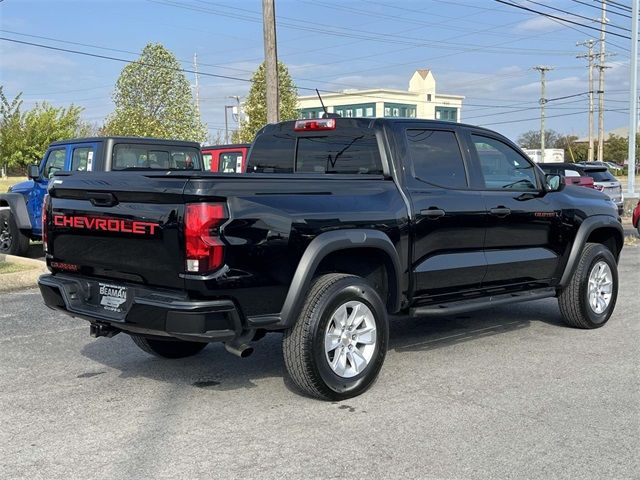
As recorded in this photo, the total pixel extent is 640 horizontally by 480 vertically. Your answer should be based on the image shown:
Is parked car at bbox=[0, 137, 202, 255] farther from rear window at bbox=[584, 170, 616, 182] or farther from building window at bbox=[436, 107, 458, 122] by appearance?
building window at bbox=[436, 107, 458, 122]

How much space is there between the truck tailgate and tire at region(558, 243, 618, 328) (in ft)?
13.5

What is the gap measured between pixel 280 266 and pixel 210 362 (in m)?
1.70

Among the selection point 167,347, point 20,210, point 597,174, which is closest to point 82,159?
point 20,210

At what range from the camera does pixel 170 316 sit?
4156 mm

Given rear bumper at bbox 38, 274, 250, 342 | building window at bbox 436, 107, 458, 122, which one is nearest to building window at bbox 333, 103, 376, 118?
building window at bbox 436, 107, 458, 122

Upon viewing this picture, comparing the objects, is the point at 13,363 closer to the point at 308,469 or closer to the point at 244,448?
the point at 244,448

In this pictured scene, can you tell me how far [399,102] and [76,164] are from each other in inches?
3270

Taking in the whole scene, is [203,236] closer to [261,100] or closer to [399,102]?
[261,100]

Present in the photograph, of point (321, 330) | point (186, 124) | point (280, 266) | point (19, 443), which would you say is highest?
point (186, 124)

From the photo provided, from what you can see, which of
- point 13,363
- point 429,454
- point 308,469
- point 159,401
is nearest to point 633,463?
point 429,454

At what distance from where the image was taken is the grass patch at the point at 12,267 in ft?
32.0

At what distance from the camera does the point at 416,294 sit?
539 cm

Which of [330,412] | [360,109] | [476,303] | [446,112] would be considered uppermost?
[446,112]

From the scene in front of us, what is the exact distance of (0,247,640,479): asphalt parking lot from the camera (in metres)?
3.73
